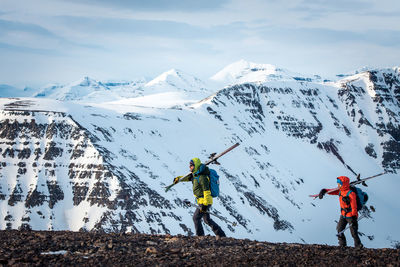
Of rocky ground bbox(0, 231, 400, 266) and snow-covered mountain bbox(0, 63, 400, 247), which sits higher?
snow-covered mountain bbox(0, 63, 400, 247)

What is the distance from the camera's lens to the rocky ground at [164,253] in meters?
12.3

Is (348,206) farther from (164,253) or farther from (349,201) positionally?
(164,253)

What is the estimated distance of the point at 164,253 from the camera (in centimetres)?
1359

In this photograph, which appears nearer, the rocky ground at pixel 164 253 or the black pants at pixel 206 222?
the rocky ground at pixel 164 253

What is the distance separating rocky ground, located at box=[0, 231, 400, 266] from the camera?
484 inches

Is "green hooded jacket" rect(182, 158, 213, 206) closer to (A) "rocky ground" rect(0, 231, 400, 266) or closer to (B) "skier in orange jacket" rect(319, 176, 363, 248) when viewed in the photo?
(A) "rocky ground" rect(0, 231, 400, 266)

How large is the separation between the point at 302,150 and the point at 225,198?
79.4 metres

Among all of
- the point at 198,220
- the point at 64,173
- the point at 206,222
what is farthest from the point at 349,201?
the point at 64,173

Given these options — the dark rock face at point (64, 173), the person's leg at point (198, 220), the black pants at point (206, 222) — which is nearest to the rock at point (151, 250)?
the black pants at point (206, 222)

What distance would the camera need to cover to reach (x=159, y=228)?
Result: 336ft

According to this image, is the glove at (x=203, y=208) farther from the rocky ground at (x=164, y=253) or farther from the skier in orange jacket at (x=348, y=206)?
the skier in orange jacket at (x=348, y=206)

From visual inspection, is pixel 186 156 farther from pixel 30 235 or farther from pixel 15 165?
pixel 30 235

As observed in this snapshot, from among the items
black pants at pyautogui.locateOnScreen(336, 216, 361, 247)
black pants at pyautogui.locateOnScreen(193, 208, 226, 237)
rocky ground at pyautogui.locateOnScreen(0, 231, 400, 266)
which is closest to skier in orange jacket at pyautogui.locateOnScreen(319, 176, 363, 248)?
black pants at pyautogui.locateOnScreen(336, 216, 361, 247)

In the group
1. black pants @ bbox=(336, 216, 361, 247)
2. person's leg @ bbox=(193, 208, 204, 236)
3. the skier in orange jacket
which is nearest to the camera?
black pants @ bbox=(336, 216, 361, 247)
